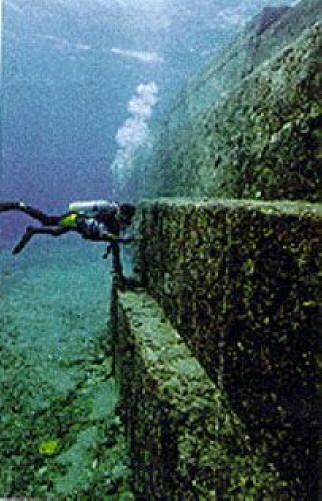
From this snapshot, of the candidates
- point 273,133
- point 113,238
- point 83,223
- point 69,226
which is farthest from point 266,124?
point 69,226

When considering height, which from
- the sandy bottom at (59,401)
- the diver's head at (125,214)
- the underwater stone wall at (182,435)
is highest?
the diver's head at (125,214)

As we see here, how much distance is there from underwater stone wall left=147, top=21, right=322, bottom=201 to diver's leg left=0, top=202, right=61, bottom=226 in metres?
2.02

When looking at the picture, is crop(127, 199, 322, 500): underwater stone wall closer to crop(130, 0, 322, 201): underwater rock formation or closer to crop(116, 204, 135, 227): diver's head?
crop(130, 0, 322, 201): underwater rock formation

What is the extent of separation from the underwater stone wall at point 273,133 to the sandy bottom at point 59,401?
2.62m

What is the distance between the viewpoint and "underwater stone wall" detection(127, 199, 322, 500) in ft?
4.03

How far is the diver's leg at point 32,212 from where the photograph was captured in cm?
458

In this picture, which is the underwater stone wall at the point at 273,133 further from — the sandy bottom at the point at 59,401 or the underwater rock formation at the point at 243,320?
the sandy bottom at the point at 59,401

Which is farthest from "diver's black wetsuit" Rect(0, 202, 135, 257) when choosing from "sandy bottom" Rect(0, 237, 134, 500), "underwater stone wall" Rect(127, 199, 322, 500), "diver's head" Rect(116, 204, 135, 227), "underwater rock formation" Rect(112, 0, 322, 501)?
"underwater stone wall" Rect(127, 199, 322, 500)

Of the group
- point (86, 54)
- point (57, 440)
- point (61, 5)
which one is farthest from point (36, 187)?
point (57, 440)

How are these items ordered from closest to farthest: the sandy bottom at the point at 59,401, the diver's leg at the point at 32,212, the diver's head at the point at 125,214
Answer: the sandy bottom at the point at 59,401
the diver's leg at the point at 32,212
the diver's head at the point at 125,214

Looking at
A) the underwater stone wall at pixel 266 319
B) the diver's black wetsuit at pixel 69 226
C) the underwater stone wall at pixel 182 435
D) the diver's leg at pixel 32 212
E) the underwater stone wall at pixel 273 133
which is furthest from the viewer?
the diver's black wetsuit at pixel 69 226

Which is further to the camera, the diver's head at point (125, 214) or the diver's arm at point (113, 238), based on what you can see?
the diver's head at point (125, 214)

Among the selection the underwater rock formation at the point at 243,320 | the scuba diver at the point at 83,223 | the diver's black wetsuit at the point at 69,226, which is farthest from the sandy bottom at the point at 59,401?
the diver's black wetsuit at the point at 69,226

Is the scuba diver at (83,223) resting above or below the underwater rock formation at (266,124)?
below
